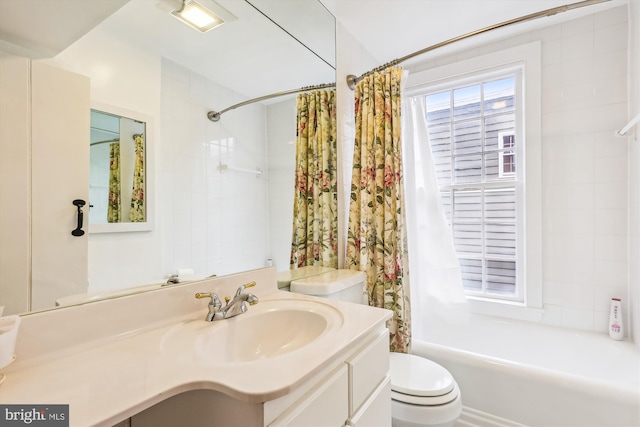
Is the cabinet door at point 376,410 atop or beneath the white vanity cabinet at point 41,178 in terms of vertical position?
beneath

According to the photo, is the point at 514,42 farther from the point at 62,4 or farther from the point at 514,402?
the point at 62,4

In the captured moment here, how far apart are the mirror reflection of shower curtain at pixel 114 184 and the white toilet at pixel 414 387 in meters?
0.80

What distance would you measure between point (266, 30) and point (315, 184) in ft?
2.61

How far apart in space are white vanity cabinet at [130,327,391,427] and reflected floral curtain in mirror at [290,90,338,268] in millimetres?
757

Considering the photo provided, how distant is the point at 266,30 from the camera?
140cm

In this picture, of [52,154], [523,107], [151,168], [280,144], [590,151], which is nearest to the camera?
[52,154]

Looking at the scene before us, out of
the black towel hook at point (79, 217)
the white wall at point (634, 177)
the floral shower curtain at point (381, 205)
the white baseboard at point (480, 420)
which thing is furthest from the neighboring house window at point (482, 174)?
the black towel hook at point (79, 217)

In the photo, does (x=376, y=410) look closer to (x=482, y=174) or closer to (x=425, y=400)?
(x=425, y=400)

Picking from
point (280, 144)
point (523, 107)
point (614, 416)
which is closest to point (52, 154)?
point (280, 144)

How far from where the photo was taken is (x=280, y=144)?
1506 mm

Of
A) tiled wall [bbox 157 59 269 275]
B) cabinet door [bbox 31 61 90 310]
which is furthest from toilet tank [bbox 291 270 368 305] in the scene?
cabinet door [bbox 31 61 90 310]

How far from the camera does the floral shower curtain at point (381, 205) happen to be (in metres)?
1.74

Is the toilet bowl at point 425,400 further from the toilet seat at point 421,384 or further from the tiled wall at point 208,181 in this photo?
the tiled wall at point 208,181

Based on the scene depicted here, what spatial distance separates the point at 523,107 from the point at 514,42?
0.46 meters
